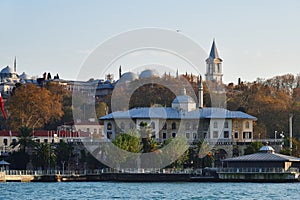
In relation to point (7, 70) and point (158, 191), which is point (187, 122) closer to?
point (158, 191)

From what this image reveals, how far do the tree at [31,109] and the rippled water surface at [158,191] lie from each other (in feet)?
117

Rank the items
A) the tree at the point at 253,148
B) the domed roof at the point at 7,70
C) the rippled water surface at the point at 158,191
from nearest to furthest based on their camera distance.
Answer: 1. the rippled water surface at the point at 158,191
2. the tree at the point at 253,148
3. the domed roof at the point at 7,70

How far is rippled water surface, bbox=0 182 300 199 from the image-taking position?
5203cm

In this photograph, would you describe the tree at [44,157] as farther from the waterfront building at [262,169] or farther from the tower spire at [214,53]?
the tower spire at [214,53]

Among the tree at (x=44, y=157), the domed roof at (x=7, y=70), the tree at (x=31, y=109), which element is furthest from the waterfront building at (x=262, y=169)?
the domed roof at (x=7, y=70)

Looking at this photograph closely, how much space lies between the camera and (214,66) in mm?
133375

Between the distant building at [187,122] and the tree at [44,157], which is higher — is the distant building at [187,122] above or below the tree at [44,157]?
above

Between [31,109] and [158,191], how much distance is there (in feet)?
159

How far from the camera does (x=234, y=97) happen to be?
345 ft

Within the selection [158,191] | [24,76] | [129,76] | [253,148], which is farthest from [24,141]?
[24,76]

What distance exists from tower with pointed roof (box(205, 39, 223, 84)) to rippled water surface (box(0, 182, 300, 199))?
66.2m

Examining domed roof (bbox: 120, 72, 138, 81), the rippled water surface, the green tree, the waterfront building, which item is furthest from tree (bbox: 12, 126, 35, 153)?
domed roof (bbox: 120, 72, 138, 81)

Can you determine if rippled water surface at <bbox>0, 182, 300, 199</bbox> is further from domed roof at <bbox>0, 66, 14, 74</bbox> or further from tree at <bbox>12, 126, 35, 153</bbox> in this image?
domed roof at <bbox>0, 66, 14, 74</bbox>

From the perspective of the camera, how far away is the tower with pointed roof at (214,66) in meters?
132
